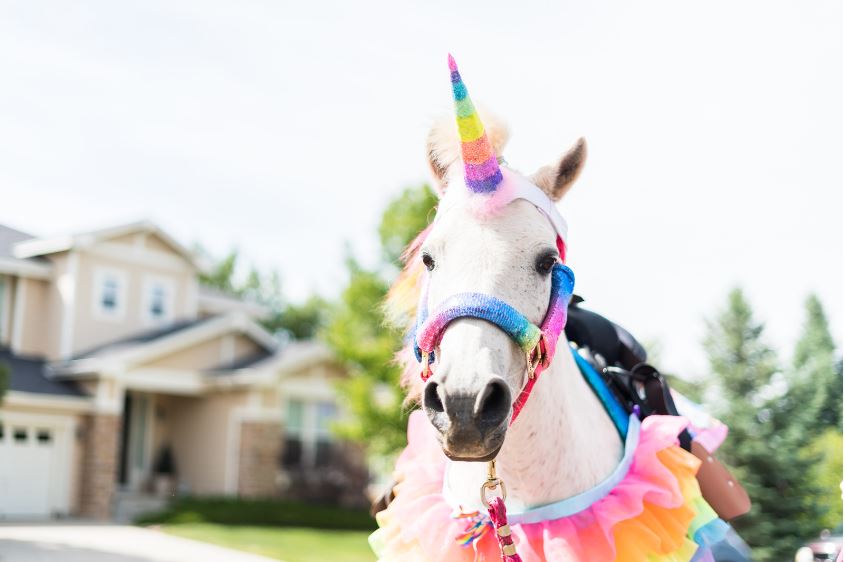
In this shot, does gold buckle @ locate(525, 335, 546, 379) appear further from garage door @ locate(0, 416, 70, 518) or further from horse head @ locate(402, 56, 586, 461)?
garage door @ locate(0, 416, 70, 518)

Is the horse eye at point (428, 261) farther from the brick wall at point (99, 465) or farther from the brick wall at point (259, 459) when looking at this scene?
the brick wall at point (259, 459)

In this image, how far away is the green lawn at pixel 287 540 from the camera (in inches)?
513

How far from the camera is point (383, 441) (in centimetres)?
1731

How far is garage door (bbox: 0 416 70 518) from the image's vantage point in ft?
58.1

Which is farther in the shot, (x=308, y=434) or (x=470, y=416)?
(x=308, y=434)

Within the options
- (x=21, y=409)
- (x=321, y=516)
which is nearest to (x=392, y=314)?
(x=321, y=516)

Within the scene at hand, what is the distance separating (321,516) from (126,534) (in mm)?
4753

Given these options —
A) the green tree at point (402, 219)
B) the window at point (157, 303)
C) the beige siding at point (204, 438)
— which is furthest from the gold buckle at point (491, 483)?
the window at point (157, 303)

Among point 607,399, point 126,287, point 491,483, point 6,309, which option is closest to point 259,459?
point 126,287

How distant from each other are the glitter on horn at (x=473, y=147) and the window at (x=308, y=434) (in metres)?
19.6

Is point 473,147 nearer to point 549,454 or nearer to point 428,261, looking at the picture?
point 428,261

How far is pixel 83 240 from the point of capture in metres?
20.2

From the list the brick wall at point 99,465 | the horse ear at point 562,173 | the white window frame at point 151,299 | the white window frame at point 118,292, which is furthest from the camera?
the white window frame at point 151,299

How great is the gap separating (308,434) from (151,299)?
229 inches
